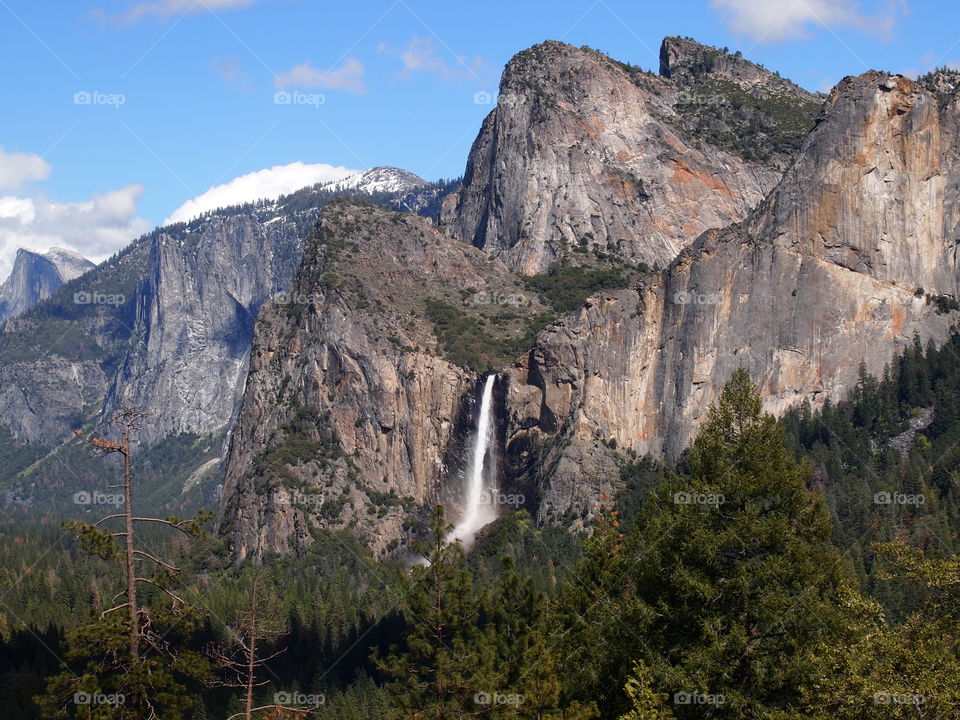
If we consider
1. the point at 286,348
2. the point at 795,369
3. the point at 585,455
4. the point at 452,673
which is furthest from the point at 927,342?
the point at 452,673

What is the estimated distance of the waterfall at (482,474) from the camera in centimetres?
16012

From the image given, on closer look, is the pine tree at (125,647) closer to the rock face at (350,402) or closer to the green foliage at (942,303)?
the rock face at (350,402)

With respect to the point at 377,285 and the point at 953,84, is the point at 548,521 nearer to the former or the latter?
the point at 377,285

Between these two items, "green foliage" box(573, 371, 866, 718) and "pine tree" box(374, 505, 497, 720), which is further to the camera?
"pine tree" box(374, 505, 497, 720)

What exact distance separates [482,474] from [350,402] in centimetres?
1966

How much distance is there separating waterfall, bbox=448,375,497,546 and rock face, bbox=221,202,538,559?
8.89 feet

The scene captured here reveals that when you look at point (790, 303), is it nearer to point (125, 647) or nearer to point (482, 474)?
point (482, 474)

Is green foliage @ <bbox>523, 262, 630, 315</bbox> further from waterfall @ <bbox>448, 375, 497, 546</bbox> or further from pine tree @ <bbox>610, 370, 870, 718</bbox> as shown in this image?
pine tree @ <bbox>610, 370, 870, 718</bbox>

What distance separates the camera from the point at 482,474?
6388 inches

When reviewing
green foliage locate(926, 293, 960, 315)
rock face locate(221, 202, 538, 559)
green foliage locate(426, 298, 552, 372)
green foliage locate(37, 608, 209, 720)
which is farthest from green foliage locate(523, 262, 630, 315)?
green foliage locate(37, 608, 209, 720)

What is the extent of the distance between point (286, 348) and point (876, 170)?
82004 mm

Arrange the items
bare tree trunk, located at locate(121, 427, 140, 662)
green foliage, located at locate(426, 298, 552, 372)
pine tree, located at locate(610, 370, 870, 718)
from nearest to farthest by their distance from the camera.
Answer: bare tree trunk, located at locate(121, 427, 140, 662) < pine tree, located at locate(610, 370, 870, 718) < green foliage, located at locate(426, 298, 552, 372)

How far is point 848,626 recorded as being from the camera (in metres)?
37.4

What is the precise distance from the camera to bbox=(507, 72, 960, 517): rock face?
146250 millimetres
